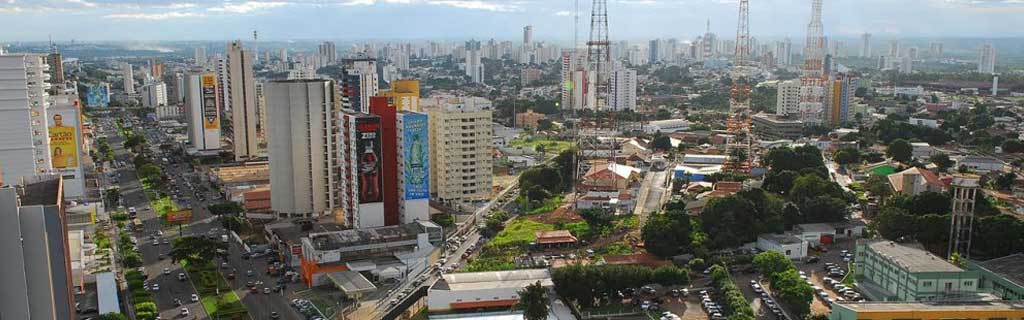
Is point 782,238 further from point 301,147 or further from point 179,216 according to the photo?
point 179,216

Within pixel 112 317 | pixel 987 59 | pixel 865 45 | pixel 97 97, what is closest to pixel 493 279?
pixel 112 317

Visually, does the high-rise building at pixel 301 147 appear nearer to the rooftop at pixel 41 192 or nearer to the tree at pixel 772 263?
the tree at pixel 772 263

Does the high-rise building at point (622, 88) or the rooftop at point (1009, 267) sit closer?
the rooftop at point (1009, 267)

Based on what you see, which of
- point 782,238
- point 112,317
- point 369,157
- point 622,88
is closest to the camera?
point 112,317

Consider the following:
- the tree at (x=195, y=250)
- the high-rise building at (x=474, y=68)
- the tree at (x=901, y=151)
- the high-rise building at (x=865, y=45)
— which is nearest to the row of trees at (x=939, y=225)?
the tree at (x=901, y=151)

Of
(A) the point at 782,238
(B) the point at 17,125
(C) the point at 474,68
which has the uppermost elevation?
(B) the point at 17,125

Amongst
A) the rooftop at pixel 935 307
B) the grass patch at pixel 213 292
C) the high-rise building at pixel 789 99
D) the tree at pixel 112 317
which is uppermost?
the high-rise building at pixel 789 99

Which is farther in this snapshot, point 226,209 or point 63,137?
point 63,137

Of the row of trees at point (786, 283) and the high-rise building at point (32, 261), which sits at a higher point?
the high-rise building at point (32, 261)
